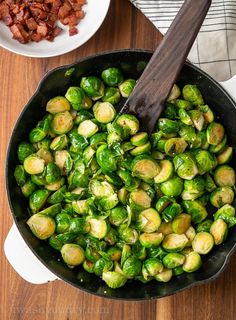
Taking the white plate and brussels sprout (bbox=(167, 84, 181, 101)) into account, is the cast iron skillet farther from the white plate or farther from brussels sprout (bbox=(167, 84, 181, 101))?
the white plate

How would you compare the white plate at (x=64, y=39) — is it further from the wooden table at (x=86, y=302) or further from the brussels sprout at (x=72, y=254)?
the brussels sprout at (x=72, y=254)

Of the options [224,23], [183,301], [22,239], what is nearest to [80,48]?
[224,23]

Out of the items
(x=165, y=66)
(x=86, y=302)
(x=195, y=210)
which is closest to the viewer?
(x=165, y=66)

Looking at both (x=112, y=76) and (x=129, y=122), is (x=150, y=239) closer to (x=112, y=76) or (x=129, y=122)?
(x=129, y=122)

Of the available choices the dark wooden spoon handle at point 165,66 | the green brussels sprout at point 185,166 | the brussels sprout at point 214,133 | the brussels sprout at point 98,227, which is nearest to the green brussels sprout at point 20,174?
the brussels sprout at point 98,227

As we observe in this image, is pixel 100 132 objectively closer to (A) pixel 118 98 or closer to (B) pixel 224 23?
(A) pixel 118 98

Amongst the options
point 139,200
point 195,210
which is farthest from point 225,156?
point 139,200
